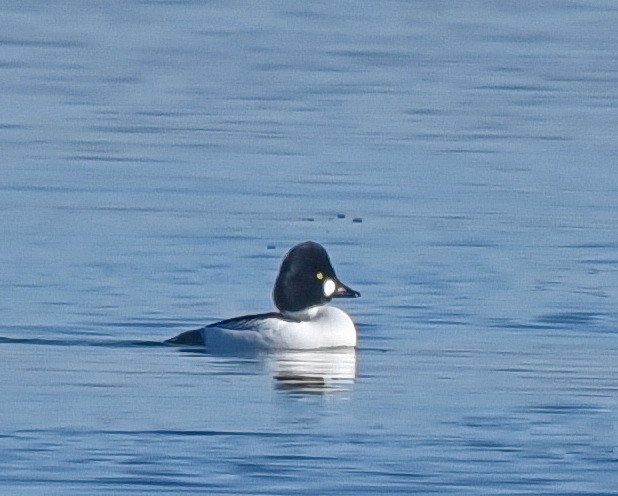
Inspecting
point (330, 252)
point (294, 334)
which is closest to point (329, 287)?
point (294, 334)

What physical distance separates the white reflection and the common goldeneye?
0.08 m

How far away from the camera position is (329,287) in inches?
707

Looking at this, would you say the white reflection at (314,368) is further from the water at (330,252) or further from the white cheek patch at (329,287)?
the white cheek patch at (329,287)

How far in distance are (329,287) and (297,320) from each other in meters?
0.33

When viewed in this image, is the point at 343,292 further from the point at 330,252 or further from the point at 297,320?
the point at 330,252

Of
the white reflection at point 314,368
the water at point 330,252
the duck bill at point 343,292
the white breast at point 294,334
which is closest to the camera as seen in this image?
the water at point 330,252

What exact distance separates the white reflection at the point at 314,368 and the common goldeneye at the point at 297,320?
78mm

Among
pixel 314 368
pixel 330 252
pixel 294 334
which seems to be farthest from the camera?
pixel 330 252

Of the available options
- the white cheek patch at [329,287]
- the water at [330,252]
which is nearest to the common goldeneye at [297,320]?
the white cheek patch at [329,287]

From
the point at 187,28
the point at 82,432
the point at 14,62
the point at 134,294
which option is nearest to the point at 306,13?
the point at 187,28

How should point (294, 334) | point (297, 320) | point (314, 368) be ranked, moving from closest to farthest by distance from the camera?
point (314, 368), point (294, 334), point (297, 320)

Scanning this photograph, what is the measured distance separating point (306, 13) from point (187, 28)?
4629 millimetres

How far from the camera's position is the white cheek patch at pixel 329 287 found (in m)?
18.0

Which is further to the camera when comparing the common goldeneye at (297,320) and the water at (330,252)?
the common goldeneye at (297,320)
